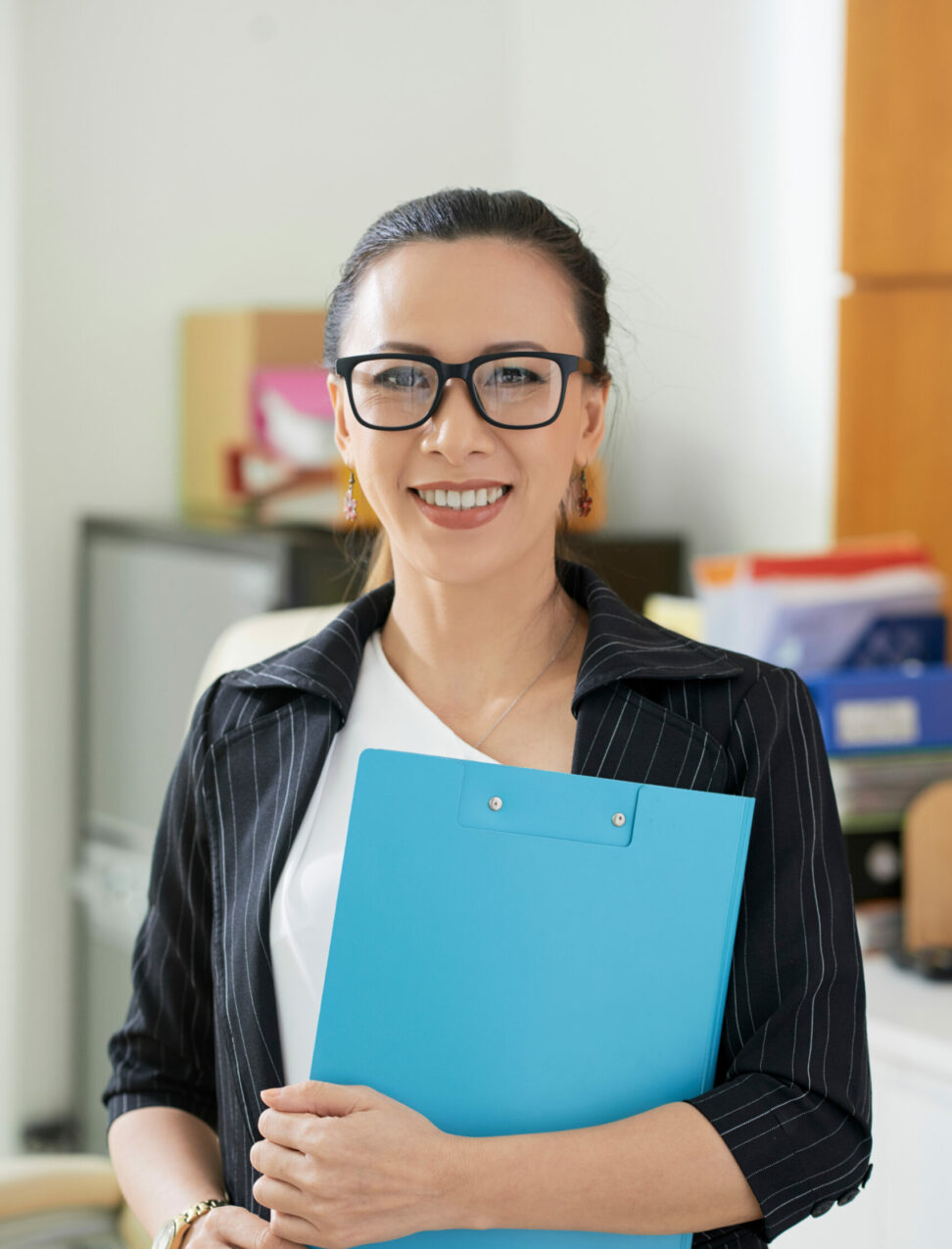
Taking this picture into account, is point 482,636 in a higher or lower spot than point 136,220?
lower

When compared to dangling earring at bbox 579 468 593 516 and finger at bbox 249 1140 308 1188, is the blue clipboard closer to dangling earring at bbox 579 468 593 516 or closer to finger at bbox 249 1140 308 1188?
finger at bbox 249 1140 308 1188

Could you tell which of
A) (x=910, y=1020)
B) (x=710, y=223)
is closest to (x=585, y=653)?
(x=910, y=1020)

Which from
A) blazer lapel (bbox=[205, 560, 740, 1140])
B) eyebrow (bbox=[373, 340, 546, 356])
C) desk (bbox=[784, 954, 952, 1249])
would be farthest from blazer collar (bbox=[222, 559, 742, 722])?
desk (bbox=[784, 954, 952, 1249])

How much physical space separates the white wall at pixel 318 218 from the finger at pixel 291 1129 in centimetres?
192

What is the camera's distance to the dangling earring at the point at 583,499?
1147 millimetres

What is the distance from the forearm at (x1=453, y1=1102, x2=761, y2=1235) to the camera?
0.80 meters

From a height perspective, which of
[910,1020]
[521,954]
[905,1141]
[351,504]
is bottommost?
[905,1141]

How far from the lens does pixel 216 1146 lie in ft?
3.59

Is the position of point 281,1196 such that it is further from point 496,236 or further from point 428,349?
point 496,236

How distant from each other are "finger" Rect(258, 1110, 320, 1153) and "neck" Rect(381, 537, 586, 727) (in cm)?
33

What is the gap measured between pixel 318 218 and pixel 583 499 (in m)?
2.17

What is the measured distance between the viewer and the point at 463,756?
1007 mm

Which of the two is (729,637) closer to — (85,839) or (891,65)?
(891,65)

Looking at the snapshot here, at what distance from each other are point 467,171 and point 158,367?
89 centimetres
